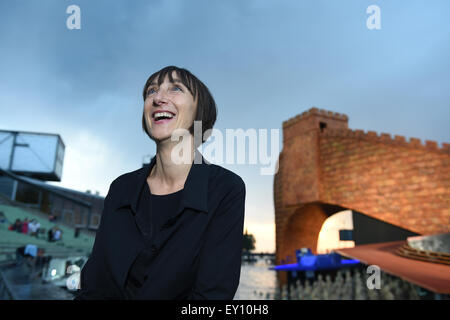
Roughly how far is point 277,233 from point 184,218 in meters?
14.1

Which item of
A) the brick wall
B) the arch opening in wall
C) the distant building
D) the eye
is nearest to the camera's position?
the eye

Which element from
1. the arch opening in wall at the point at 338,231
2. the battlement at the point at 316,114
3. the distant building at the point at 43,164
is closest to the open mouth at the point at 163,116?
the battlement at the point at 316,114

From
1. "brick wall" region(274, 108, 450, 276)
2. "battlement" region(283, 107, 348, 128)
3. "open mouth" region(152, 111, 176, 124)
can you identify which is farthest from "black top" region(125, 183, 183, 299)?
"battlement" region(283, 107, 348, 128)

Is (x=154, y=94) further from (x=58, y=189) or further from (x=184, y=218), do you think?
(x=58, y=189)

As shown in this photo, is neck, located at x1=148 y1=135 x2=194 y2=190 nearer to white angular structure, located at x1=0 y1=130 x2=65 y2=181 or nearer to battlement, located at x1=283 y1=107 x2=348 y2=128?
battlement, located at x1=283 y1=107 x2=348 y2=128

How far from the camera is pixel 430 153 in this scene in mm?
9594

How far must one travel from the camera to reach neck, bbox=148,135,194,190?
1.08m

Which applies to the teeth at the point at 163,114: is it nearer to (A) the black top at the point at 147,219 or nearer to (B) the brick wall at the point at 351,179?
(A) the black top at the point at 147,219

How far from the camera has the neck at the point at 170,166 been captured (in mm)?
1075

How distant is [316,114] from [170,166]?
12963 millimetres

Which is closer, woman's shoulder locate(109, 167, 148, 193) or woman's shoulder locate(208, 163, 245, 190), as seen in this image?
woman's shoulder locate(208, 163, 245, 190)

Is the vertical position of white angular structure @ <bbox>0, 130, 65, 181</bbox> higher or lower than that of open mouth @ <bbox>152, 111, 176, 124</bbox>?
higher

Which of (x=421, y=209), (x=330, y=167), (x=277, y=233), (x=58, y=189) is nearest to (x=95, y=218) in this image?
(x=58, y=189)

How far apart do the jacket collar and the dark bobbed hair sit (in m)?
0.12
